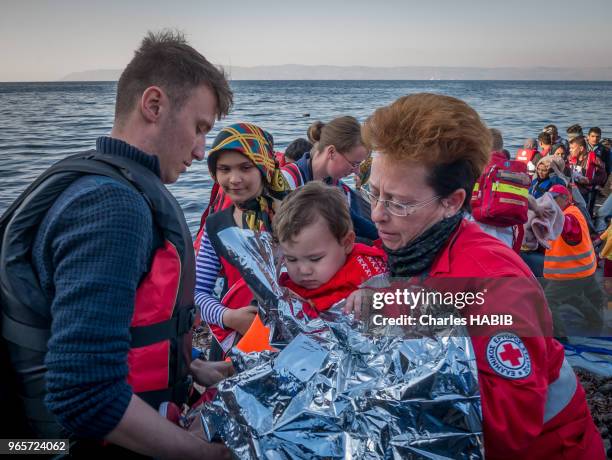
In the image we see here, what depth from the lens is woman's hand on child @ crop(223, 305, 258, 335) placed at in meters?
2.50

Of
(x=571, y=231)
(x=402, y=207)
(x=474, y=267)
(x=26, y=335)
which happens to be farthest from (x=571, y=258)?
(x=26, y=335)

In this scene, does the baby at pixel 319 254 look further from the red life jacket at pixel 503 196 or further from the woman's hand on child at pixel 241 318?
the red life jacket at pixel 503 196

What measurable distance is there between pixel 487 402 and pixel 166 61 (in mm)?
1673

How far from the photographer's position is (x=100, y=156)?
5.60 ft

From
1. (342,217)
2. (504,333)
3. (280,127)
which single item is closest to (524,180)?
(342,217)

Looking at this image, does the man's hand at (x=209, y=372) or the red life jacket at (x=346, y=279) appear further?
the red life jacket at (x=346, y=279)

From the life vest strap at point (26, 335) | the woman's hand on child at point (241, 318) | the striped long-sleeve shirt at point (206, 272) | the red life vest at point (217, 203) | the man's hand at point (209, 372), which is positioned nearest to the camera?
the life vest strap at point (26, 335)

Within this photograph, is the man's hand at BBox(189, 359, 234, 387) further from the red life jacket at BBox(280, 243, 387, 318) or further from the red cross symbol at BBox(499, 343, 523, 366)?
the red cross symbol at BBox(499, 343, 523, 366)

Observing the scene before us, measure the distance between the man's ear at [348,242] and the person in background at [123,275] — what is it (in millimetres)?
884

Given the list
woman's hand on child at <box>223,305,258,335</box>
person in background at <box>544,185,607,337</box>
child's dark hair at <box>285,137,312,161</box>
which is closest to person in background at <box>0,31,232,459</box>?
woman's hand on child at <box>223,305,258,335</box>

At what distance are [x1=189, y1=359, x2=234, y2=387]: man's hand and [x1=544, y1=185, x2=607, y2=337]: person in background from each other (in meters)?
4.74

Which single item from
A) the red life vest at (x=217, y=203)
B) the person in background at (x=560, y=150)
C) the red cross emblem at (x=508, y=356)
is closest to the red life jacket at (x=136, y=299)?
the red cross emblem at (x=508, y=356)

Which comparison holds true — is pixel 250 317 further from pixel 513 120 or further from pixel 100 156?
pixel 513 120

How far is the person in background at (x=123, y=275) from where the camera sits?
1.41m
